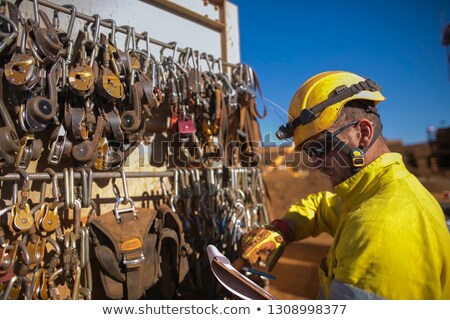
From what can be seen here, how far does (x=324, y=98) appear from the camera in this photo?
1396mm

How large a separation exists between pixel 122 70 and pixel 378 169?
4.50 feet

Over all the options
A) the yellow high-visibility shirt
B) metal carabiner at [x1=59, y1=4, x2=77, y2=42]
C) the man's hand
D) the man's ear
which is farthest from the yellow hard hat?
metal carabiner at [x1=59, y1=4, x2=77, y2=42]

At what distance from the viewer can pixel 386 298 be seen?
3.25 ft

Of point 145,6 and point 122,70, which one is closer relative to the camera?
point 122,70

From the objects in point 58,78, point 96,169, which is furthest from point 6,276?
point 58,78

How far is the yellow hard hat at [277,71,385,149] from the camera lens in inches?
53.8

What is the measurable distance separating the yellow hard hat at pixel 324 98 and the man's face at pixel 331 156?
0.15ft

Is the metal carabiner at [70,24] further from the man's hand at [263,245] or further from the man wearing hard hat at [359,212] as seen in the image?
the man's hand at [263,245]

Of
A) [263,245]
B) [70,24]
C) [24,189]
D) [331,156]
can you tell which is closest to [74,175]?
[24,189]

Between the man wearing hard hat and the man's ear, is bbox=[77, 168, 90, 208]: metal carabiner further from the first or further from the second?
the man's ear

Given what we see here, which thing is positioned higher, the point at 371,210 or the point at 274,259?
the point at 371,210

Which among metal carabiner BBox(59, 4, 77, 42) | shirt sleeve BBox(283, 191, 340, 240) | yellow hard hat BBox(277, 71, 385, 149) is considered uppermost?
metal carabiner BBox(59, 4, 77, 42)
